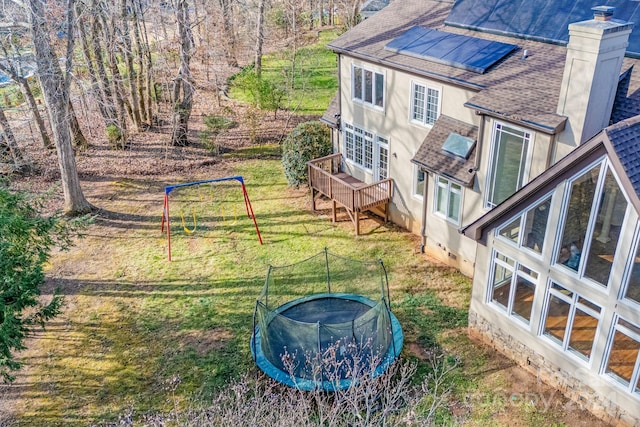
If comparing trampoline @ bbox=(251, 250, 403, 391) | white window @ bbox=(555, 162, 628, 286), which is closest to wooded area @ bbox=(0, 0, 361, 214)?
trampoline @ bbox=(251, 250, 403, 391)

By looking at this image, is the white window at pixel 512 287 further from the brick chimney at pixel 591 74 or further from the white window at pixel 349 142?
the white window at pixel 349 142

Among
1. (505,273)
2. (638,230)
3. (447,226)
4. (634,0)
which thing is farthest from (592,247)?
(634,0)

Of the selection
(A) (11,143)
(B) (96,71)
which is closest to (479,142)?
(B) (96,71)

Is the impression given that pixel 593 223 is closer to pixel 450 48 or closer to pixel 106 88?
pixel 450 48

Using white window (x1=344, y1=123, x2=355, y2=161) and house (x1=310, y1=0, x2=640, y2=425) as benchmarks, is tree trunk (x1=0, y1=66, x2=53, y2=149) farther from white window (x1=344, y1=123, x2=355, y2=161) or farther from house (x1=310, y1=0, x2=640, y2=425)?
white window (x1=344, y1=123, x2=355, y2=161)

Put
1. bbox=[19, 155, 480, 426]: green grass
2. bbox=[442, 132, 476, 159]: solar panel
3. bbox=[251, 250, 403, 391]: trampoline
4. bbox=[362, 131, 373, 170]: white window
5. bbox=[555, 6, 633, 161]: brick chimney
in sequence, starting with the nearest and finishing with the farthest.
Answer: bbox=[555, 6, 633, 161]: brick chimney
bbox=[251, 250, 403, 391]: trampoline
bbox=[19, 155, 480, 426]: green grass
bbox=[442, 132, 476, 159]: solar panel
bbox=[362, 131, 373, 170]: white window

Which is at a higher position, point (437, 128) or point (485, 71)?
point (485, 71)

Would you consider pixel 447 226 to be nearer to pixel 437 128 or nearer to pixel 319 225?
pixel 437 128
